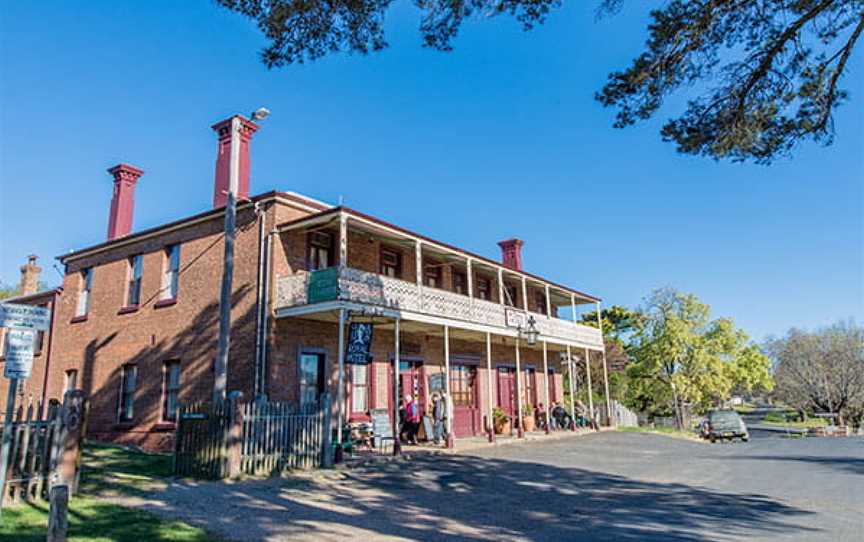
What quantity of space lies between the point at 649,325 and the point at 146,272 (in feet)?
106

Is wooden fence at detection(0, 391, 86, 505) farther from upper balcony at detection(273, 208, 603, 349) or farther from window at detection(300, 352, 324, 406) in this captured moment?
window at detection(300, 352, 324, 406)

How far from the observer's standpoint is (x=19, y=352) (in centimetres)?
701

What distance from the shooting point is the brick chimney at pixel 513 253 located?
90.8 feet

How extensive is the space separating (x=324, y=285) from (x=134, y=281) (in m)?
7.92

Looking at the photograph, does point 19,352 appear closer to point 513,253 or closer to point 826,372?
point 513,253

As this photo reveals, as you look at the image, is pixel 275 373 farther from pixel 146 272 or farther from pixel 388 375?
pixel 146 272

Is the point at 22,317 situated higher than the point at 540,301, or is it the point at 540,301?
the point at 540,301

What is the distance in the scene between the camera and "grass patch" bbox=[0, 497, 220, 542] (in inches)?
259

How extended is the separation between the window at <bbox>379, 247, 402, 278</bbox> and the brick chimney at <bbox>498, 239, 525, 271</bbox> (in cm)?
912

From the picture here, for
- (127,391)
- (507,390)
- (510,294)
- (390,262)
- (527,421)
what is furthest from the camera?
(510,294)

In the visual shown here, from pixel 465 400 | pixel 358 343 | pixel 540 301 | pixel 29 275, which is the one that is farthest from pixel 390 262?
pixel 29 275

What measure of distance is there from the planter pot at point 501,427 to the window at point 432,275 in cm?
538

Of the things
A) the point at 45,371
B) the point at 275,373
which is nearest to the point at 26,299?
the point at 45,371

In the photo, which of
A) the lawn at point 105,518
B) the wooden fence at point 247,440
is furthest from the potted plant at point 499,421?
the lawn at point 105,518
